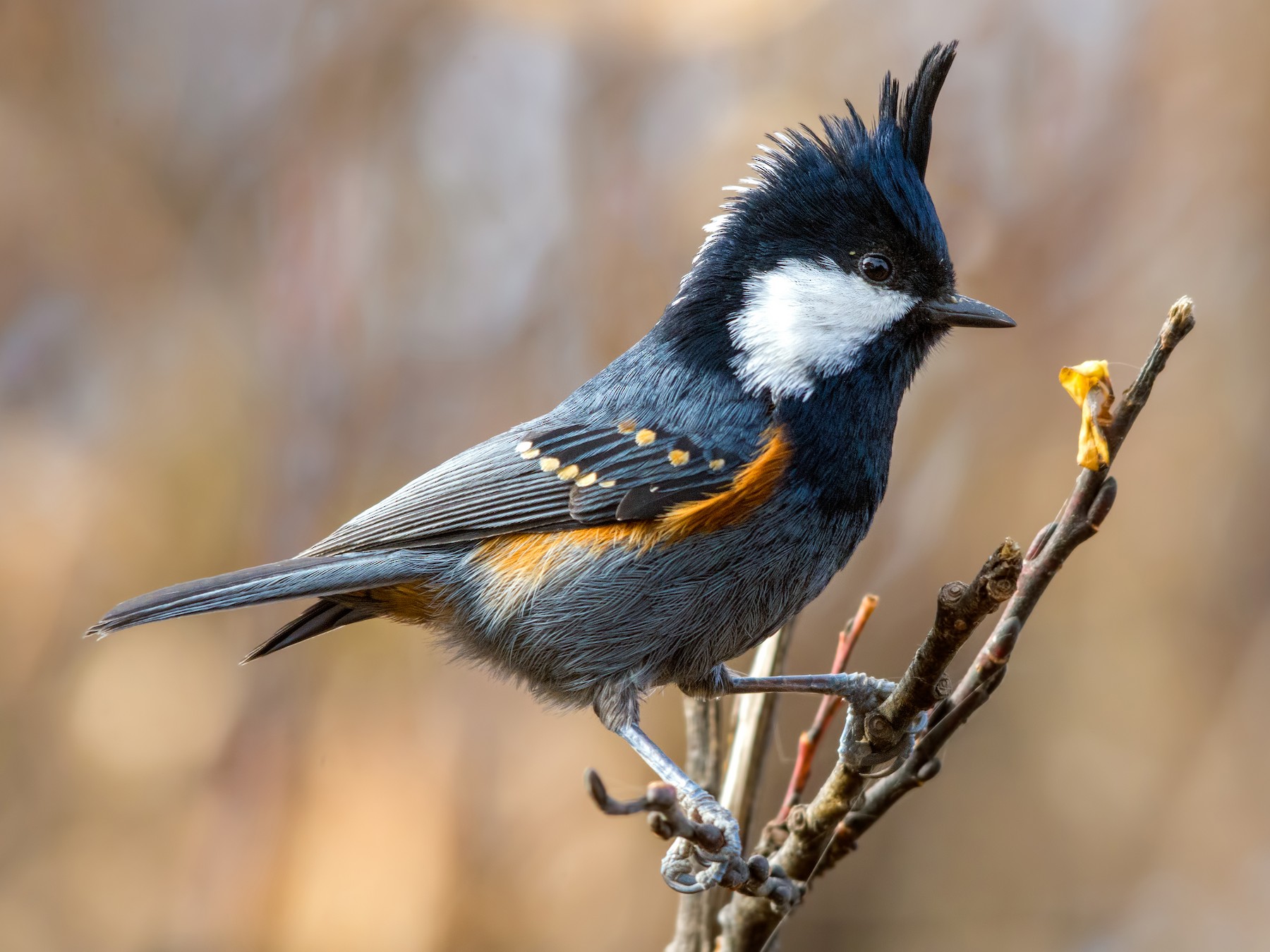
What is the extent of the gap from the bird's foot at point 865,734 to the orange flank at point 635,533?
39 centimetres

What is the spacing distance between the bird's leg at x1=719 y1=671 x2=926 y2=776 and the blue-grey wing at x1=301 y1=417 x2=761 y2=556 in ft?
1.37

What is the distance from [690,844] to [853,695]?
1.79 feet

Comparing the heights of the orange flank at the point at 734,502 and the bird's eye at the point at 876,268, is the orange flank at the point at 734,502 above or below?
below

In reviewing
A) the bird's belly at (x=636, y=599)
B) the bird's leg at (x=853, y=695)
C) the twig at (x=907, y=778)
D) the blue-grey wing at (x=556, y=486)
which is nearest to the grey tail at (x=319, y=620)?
the blue-grey wing at (x=556, y=486)

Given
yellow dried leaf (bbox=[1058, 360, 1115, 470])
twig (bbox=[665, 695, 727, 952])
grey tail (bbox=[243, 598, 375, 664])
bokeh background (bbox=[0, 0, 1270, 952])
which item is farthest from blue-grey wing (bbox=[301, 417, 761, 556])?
bokeh background (bbox=[0, 0, 1270, 952])

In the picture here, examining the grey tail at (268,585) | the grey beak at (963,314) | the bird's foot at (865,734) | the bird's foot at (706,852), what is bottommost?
the bird's foot at (706,852)

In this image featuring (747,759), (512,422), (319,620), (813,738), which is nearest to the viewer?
(813,738)

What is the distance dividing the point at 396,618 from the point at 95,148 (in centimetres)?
262

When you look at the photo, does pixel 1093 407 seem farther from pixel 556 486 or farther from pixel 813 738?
pixel 556 486

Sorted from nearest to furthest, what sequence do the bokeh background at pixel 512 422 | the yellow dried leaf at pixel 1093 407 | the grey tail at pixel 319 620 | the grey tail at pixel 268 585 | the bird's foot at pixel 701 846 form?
1. the bird's foot at pixel 701 846
2. the yellow dried leaf at pixel 1093 407
3. the grey tail at pixel 268 585
4. the grey tail at pixel 319 620
5. the bokeh background at pixel 512 422

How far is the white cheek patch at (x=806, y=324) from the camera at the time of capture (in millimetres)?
2221

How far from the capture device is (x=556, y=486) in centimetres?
227

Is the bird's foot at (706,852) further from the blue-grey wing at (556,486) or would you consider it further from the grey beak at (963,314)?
the grey beak at (963,314)

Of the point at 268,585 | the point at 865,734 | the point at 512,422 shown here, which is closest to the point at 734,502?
the point at 865,734
